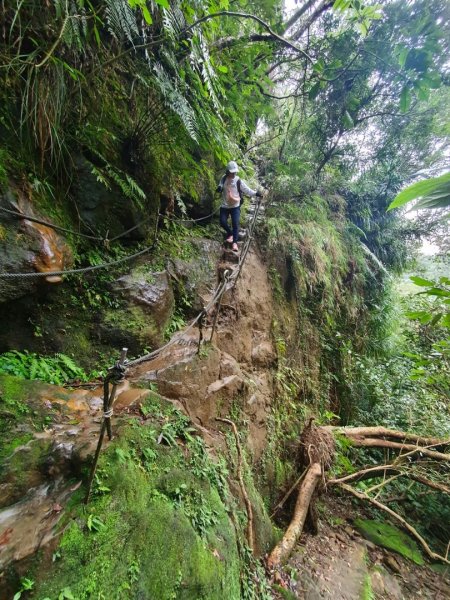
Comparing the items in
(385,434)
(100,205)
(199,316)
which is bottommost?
(385,434)

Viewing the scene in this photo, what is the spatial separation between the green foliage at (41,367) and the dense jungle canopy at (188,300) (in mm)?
20

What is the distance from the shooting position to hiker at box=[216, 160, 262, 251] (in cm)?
521

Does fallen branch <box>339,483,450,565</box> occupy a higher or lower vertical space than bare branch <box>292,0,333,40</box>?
lower

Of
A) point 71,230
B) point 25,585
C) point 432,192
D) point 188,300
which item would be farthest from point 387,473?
point 71,230

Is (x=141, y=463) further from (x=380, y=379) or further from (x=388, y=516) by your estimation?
(x=380, y=379)

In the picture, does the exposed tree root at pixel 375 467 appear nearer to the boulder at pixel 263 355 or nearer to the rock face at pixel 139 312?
the boulder at pixel 263 355

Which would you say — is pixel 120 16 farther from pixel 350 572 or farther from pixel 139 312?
pixel 350 572

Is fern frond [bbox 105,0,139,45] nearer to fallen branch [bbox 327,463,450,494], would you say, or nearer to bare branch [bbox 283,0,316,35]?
bare branch [bbox 283,0,316,35]

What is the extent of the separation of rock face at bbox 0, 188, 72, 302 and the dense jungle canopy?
2cm

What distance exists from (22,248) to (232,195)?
367 centimetres

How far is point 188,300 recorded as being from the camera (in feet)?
14.0

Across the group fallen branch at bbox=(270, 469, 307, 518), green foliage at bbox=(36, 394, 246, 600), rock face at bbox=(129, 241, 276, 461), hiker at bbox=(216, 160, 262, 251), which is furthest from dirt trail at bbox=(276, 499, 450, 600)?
hiker at bbox=(216, 160, 262, 251)

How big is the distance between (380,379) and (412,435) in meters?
1.63

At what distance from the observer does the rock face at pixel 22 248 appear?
2328 mm
